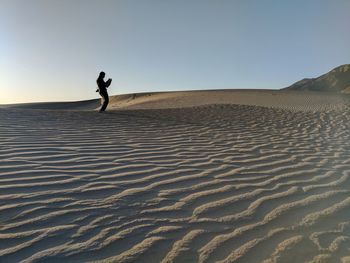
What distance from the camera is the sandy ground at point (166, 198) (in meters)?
3.43

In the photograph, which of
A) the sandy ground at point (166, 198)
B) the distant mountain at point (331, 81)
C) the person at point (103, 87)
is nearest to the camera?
the sandy ground at point (166, 198)

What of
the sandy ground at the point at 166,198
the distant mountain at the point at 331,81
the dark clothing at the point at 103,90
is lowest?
the sandy ground at the point at 166,198

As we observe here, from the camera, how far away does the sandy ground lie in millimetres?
3428

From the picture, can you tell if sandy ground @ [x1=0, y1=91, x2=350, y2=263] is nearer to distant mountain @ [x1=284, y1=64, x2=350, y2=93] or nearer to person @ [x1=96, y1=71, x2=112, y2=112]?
person @ [x1=96, y1=71, x2=112, y2=112]

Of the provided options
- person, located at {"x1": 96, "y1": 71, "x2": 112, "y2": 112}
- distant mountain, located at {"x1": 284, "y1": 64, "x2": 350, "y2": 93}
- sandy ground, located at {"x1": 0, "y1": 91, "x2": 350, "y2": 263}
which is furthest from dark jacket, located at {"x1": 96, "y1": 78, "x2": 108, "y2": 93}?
distant mountain, located at {"x1": 284, "y1": 64, "x2": 350, "y2": 93}

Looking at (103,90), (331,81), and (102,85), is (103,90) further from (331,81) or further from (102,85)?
(331,81)

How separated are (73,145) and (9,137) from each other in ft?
3.65

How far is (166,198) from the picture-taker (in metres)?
4.57

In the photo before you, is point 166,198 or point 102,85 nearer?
point 166,198

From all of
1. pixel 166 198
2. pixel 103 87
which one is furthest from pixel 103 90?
pixel 166 198

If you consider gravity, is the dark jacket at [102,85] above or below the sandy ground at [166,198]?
above

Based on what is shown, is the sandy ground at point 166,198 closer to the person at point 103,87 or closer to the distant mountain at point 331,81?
the person at point 103,87

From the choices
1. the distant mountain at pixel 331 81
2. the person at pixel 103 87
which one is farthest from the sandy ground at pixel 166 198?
the distant mountain at pixel 331 81

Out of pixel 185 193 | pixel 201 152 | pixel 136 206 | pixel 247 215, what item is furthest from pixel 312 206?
pixel 201 152
